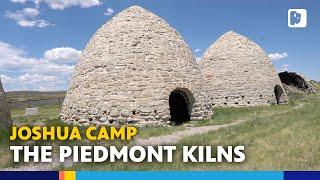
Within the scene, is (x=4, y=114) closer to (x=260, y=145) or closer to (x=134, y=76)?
(x=134, y=76)

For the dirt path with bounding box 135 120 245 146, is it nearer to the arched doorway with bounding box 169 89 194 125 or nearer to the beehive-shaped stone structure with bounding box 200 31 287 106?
the arched doorway with bounding box 169 89 194 125

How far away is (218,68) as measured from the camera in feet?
85.1

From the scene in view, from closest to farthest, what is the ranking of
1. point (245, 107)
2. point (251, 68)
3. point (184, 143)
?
point (184, 143), point (245, 107), point (251, 68)

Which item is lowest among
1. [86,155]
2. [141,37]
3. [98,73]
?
[86,155]

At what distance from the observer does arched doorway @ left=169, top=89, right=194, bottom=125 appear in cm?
1736

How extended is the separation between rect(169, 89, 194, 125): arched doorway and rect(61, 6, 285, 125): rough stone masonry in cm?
4

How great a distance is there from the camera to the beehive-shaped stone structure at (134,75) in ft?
51.8

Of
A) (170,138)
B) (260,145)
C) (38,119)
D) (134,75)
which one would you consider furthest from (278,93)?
(260,145)

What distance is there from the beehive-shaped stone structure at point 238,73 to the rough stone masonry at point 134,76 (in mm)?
7215

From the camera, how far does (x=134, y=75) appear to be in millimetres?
15992

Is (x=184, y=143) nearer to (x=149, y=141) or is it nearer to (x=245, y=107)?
(x=149, y=141)

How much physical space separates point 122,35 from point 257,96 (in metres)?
11.4

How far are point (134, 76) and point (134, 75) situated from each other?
1.6 inches

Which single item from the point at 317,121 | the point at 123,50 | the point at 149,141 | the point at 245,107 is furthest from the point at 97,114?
the point at 245,107
